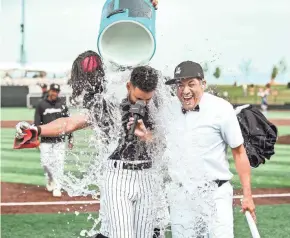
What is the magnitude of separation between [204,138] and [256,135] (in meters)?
0.52

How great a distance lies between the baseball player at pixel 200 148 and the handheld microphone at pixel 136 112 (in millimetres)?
420

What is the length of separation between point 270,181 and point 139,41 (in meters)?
7.77

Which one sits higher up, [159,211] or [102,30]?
[102,30]

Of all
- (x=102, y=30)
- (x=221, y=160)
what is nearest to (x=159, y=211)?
(x=221, y=160)

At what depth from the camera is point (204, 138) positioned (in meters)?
4.73

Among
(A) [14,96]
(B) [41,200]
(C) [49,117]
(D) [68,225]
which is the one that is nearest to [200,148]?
(D) [68,225]

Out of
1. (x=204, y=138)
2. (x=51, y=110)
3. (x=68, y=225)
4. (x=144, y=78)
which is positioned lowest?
(x=68, y=225)

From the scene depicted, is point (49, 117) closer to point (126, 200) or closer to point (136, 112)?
point (126, 200)

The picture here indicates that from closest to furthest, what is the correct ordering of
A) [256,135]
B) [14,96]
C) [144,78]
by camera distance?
1. [144,78]
2. [256,135]
3. [14,96]

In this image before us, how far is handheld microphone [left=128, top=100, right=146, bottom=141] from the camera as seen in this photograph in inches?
167

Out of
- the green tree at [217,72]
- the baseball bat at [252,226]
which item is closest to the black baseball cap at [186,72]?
the green tree at [217,72]

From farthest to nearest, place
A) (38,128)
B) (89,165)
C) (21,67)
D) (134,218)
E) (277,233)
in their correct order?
(21,67)
(277,233)
(89,165)
(134,218)
(38,128)

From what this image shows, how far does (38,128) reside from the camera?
440 cm

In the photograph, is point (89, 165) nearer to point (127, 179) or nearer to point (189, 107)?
point (127, 179)
